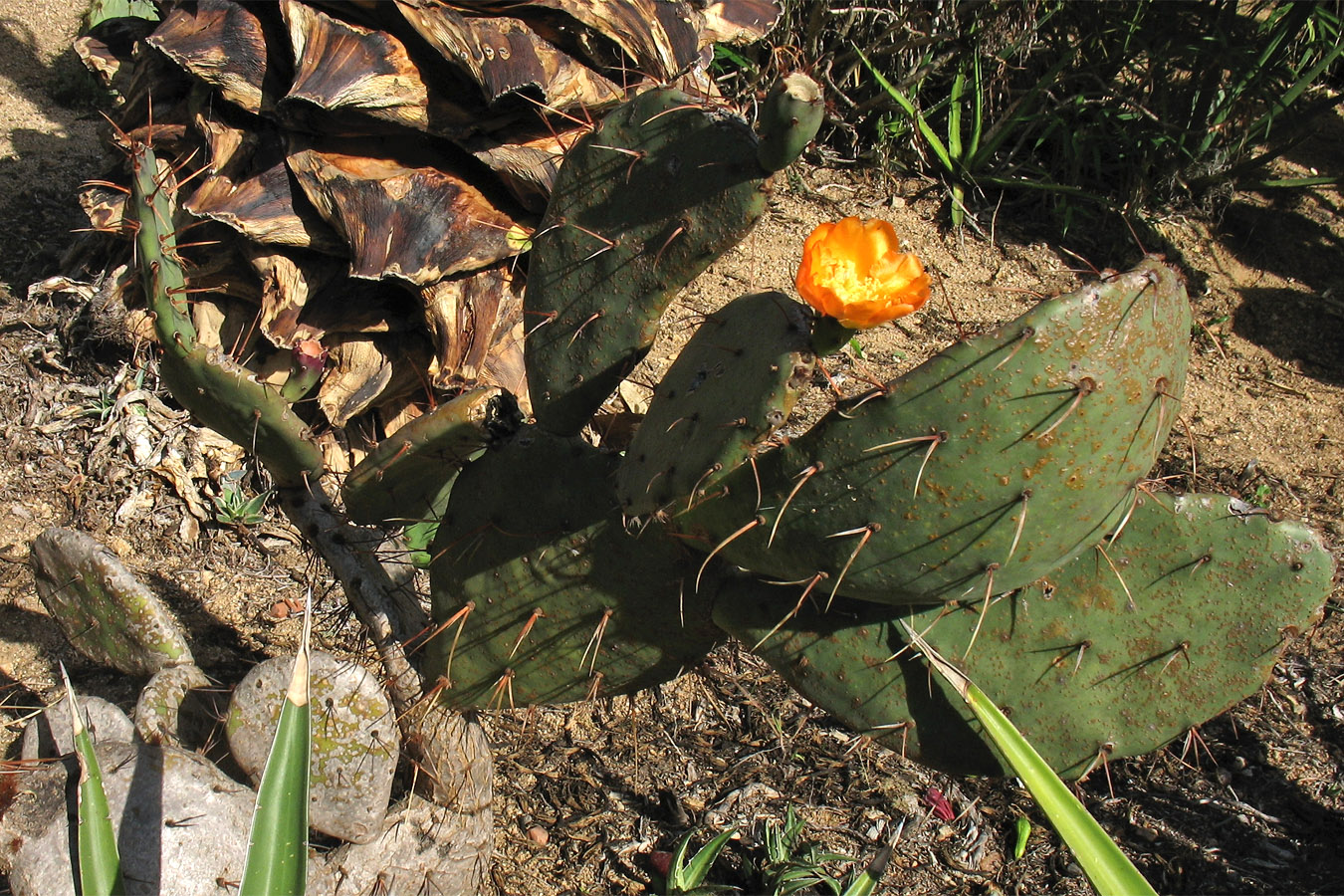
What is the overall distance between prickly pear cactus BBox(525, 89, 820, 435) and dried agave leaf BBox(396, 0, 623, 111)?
3.43 feet

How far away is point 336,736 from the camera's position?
160 centimetres

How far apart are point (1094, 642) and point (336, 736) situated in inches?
46.2

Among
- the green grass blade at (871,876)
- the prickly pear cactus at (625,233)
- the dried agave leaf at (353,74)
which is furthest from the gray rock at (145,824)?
the dried agave leaf at (353,74)

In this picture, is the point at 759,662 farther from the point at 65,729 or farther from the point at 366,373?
the point at 65,729

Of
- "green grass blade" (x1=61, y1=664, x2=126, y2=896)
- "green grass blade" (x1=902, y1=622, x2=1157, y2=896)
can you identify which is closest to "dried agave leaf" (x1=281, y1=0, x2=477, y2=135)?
"green grass blade" (x1=61, y1=664, x2=126, y2=896)

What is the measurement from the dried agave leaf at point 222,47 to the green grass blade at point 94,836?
1635 mm

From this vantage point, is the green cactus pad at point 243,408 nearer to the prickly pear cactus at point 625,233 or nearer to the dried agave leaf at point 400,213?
the prickly pear cactus at point 625,233

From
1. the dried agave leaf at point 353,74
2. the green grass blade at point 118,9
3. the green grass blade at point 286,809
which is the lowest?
the green grass blade at point 286,809

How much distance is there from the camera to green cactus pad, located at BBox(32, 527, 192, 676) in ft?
6.11

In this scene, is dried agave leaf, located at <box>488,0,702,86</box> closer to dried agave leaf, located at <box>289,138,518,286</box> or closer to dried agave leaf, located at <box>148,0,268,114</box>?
dried agave leaf, located at <box>289,138,518,286</box>

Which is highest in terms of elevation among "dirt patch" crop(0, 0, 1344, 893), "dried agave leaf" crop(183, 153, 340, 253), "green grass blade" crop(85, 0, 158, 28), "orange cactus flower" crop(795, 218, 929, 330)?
"orange cactus flower" crop(795, 218, 929, 330)

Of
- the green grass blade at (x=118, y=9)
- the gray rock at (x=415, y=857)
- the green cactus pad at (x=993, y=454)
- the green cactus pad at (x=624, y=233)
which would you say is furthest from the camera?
the green grass blade at (x=118, y=9)

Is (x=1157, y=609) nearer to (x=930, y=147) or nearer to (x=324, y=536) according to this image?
(x=324, y=536)

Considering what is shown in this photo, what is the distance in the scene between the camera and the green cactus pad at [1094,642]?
1337 mm
